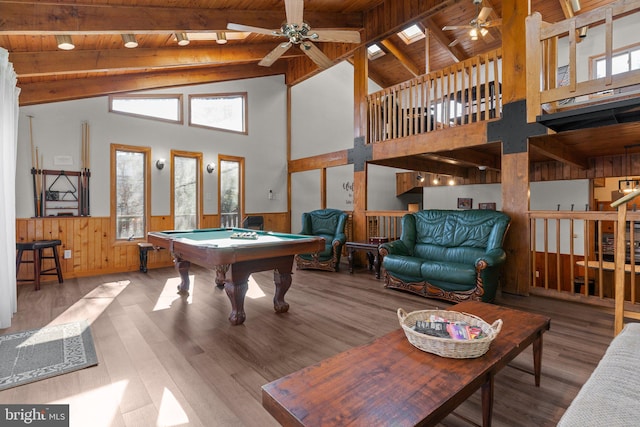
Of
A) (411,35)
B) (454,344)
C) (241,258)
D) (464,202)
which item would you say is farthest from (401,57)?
(454,344)

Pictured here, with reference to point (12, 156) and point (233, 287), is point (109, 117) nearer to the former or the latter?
point (12, 156)


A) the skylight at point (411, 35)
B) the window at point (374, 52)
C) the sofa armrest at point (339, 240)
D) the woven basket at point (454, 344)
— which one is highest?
the window at point (374, 52)

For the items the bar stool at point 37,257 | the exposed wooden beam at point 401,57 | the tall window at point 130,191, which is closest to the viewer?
the bar stool at point 37,257

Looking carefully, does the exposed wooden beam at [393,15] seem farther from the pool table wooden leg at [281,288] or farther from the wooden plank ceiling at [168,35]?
the pool table wooden leg at [281,288]

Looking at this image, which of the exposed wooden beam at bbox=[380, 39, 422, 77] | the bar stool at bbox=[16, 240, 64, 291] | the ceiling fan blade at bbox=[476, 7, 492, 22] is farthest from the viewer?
the exposed wooden beam at bbox=[380, 39, 422, 77]

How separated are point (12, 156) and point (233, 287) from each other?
9.46ft

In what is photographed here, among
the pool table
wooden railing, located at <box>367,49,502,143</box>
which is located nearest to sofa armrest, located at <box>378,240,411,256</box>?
the pool table

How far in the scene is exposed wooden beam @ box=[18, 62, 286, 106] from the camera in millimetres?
4875

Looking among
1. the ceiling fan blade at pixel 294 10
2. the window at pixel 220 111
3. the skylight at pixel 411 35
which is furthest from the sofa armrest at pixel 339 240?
the skylight at pixel 411 35

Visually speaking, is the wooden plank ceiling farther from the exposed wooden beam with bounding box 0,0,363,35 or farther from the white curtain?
the white curtain

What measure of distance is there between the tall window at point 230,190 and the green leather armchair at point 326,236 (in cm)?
189

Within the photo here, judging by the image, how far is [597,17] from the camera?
2.19 meters

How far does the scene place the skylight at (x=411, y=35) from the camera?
25.0 ft

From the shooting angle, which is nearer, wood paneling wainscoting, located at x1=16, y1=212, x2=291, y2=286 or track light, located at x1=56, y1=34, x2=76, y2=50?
track light, located at x1=56, y1=34, x2=76, y2=50
